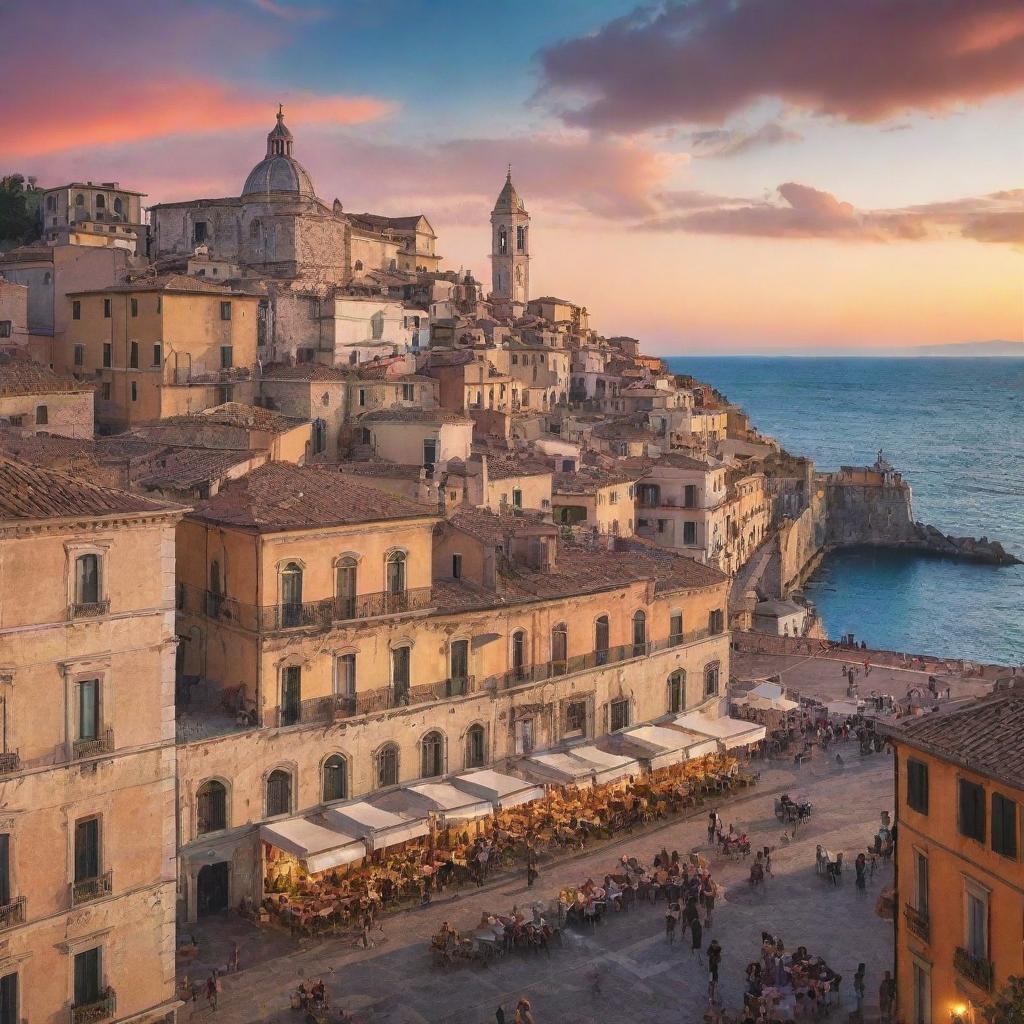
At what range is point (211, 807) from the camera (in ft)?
85.2

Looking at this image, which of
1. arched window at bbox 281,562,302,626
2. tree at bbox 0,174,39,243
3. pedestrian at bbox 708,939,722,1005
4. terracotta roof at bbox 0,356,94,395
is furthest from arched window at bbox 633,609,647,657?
tree at bbox 0,174,39,243

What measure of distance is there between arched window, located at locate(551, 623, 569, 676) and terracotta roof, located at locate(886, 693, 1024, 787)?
13.6m

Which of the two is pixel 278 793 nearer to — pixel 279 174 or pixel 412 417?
pixel 412 417

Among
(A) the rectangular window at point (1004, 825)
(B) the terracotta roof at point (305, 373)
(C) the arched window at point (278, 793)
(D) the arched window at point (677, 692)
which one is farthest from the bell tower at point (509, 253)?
(A) the rectangular window at point (1004, 825)

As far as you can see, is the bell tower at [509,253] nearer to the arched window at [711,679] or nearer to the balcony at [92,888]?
the arched window at [711,679]

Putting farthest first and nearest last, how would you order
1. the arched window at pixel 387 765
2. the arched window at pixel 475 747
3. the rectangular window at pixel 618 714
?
the rectangular window at pixel 618 714
the arched window at pixel 475 747
the arched window at pixel 387 765

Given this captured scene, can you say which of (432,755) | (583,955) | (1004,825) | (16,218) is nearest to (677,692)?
(432,755)

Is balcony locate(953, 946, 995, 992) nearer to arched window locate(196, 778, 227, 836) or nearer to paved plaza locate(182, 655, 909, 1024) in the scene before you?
paved plaza locate(182, 655, 909, 1024)

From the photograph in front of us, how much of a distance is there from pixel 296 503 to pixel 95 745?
9.24m

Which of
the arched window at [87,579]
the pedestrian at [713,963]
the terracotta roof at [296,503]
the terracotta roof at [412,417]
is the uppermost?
the terracotta roof at [412,417]

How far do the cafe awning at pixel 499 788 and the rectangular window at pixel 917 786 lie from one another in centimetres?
1081

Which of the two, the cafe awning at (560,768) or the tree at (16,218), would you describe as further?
the tree at (16,218)

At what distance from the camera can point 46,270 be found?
54.8m

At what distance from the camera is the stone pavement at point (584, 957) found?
72.6 feet
